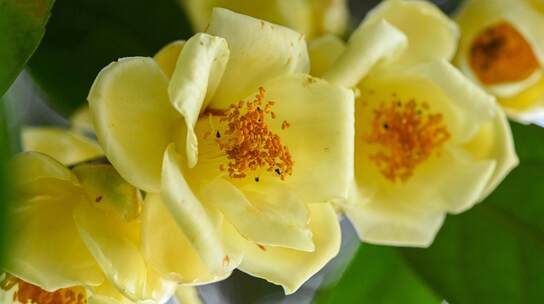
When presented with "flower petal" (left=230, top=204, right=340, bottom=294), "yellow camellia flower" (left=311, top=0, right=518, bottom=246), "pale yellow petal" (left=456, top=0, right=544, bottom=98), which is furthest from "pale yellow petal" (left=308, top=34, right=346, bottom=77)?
"pale yellow petal" (left=456, top=0, right=544, bottom=98)

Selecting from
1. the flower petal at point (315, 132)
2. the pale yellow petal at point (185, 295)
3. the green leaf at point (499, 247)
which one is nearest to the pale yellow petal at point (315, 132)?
the flower petal at point (315, 132)

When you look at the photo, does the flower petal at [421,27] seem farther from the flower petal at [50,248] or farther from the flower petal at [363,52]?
the flower petal at [50,248]

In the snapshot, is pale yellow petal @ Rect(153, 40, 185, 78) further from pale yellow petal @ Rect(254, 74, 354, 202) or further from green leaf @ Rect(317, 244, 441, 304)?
green leaf @ Rect(317, 244, 441, 304)

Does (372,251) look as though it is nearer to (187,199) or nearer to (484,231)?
(484,231)

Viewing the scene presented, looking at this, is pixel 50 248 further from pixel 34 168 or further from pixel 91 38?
pixel 91 38

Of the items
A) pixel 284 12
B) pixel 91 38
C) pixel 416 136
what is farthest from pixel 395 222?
pixel 91 38

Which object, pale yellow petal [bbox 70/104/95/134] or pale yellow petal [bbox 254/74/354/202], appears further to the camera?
pale yellow petal [bbox 70/104/95/134]
